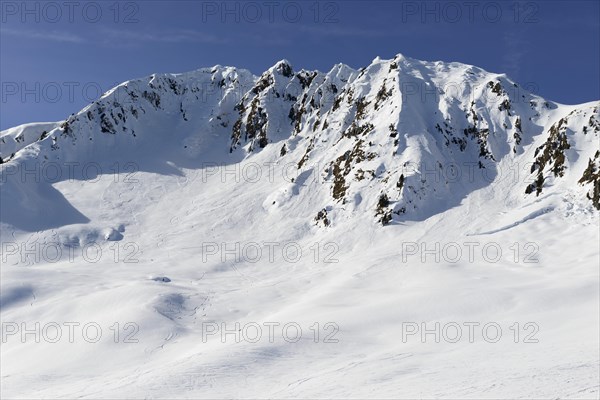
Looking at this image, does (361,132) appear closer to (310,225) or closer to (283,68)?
(310,225)

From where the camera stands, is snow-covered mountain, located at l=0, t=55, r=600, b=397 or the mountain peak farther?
the mountain peak

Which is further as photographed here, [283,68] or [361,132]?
[283,68]

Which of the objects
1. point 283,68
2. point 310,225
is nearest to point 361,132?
point 310,225

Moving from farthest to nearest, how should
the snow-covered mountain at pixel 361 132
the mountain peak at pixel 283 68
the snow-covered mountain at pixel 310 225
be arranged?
1. the mountain peak at pixel 283 68
2. the snow-covered mountain at pixel 361 132
3. the snow-covered mountain at pixel 310 225

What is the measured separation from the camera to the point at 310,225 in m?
44.0

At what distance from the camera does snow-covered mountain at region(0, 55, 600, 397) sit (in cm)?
1650

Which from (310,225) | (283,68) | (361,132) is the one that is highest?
(283,68)

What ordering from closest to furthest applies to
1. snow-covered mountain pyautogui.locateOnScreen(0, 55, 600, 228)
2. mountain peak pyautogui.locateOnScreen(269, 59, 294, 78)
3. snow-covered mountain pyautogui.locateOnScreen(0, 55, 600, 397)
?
snow-covered mountain pyautogui.locateOnScreen(0, 55, 600, 397) < snow-covered mountain pyautogui.locateOnScreen(0, 55, 600, 228) < mountain peak pyautogui.locateOnScreen(269, 59, 294, 78)

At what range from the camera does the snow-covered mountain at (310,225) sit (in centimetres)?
1650

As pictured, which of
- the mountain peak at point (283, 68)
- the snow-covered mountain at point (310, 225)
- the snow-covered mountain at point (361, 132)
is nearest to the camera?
the snow-covered mountain at point (310, 225)

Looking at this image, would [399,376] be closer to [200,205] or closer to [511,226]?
[511,226]

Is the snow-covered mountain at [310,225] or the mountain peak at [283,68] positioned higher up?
the mountain peak at [283,68]

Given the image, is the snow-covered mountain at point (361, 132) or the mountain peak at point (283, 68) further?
the mountain peak at point (283, 68)

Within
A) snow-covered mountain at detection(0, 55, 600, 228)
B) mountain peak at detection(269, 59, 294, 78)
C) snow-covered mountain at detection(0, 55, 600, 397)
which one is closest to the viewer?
snow-covered mountain at detection(0, 55, 600, 397)
